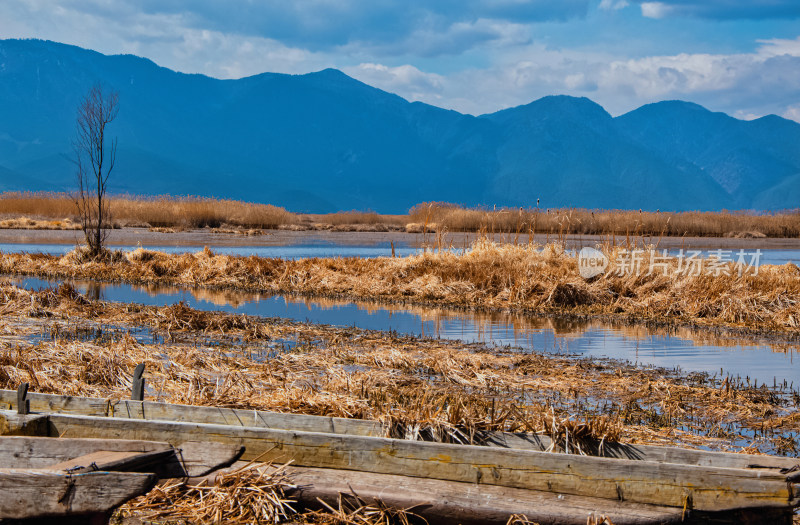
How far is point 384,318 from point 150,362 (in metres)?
6.84

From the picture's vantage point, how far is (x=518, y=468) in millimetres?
5078

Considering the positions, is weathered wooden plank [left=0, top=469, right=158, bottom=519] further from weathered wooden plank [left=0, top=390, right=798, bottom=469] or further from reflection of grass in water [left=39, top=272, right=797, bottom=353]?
reflection of grass in water [left=39, top=272, right=797, bottom=353]

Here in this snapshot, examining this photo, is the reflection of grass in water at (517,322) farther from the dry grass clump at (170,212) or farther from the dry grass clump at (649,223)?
the dry grass clump at (170,212)

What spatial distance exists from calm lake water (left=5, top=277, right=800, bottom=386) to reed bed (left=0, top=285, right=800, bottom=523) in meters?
0.93

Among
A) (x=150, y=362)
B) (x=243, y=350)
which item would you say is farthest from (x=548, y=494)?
(x=243, y=350)

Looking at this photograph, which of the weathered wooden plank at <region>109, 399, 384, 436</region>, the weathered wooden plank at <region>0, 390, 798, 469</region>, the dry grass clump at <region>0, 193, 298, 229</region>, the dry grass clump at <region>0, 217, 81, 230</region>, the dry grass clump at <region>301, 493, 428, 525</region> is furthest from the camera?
the dry grass clump at <region>0, 193, 298, 229</region>

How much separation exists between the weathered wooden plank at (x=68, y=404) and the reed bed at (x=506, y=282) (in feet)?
40.6

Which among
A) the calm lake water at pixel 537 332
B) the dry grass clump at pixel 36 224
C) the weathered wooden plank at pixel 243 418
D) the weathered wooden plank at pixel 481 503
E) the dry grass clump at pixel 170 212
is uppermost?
the dry grass clump at pixel 170 212

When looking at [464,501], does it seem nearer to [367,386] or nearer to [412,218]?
[367,386]

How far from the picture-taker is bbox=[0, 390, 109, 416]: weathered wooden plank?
640cm

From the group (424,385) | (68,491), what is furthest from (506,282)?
(68,491)

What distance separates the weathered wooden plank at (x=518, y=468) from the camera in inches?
193

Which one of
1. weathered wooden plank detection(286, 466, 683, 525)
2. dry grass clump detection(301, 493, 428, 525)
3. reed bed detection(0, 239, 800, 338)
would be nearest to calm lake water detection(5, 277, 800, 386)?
reed bed detection(0, 239, 800, 338)

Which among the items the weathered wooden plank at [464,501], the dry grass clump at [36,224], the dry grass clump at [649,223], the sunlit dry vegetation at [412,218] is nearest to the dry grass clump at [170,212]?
the sunlit dry vegetation at [412,218]
